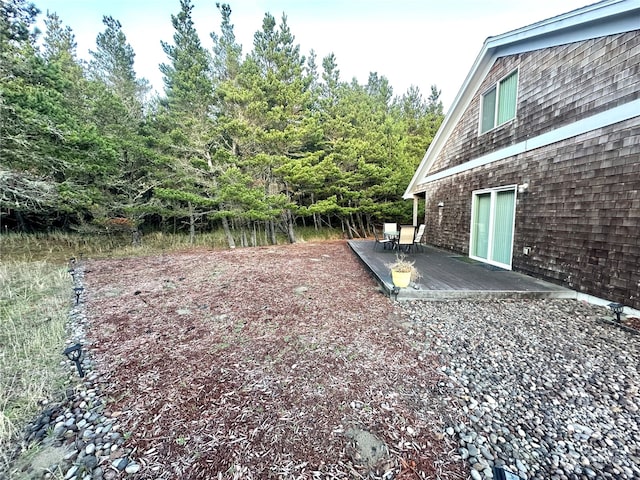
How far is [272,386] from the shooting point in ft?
7.14

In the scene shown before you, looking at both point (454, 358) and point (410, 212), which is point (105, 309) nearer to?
point (454, 358)

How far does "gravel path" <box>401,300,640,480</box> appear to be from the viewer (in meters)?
1.53

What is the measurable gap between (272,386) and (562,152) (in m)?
5.52

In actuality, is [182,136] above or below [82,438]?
above

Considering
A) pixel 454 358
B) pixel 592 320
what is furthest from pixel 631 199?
pixel 454 358

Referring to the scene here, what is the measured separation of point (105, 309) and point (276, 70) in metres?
11.2

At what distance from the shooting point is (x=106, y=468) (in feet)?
4.94

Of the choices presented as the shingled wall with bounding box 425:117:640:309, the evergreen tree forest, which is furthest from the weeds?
the shingled wall with bounding box 425:117:640:309

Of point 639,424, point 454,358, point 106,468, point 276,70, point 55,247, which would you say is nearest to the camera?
point 106,468

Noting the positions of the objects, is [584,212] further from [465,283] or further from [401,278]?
[401,278]

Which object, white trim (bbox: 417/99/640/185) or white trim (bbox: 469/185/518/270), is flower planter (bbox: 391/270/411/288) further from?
white trim (bbox: 417/99/640/185)

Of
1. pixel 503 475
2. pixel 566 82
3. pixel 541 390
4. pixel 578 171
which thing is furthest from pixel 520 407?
pixel 566 82

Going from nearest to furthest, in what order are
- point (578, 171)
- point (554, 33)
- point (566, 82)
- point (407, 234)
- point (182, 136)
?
1. point (578, 171)
2. point (566, 82)
3. point (554, 33)
4. point (407, 234)
5. point (182, 136)

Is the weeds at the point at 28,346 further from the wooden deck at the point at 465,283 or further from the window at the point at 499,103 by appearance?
the window at the point at 499,103
